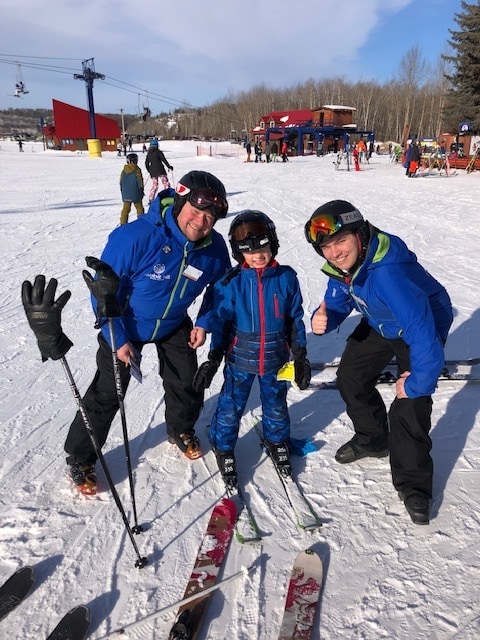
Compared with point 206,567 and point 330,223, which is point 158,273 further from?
point 206,567

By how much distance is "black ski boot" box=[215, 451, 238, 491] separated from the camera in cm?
261

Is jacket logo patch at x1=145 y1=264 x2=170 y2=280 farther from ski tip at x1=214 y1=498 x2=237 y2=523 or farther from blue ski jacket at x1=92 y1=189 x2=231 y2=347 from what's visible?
ski tip at x1=214 y1=498 x2=237 y2=523

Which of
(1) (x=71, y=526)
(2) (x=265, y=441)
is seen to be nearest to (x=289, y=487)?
(2) (x=265, y=441)

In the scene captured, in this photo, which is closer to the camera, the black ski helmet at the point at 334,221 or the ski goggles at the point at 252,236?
the black ski helmet at the point at 334,221

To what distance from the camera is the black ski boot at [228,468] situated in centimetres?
261

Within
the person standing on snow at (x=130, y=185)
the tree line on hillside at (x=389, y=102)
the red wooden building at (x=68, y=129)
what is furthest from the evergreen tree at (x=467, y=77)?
the red wooden building at (x=68, y=129)

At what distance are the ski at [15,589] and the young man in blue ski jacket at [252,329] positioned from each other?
1097mm

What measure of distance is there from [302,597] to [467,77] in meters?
32.1

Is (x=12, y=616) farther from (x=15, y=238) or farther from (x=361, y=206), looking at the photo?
(x=361, y=206)

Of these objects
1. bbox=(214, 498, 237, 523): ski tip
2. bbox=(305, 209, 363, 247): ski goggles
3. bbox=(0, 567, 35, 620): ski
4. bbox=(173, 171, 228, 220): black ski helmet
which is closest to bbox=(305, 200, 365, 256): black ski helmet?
bbox=(305, 209, 363, 247): ski goggles

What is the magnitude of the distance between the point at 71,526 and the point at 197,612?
2.87 ft

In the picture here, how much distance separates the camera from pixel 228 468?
8.77ft

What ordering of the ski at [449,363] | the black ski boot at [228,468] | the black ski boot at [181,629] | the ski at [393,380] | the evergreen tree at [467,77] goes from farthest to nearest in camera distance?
the evergreen tree at [467,77], the ski at [449,363], the ski at [393,380], the black ski boot at [228,468], the black ski boot at [181,629]

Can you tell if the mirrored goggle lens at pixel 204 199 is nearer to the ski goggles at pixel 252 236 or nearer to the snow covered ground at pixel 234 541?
the ski goggles at pixel 252 236
